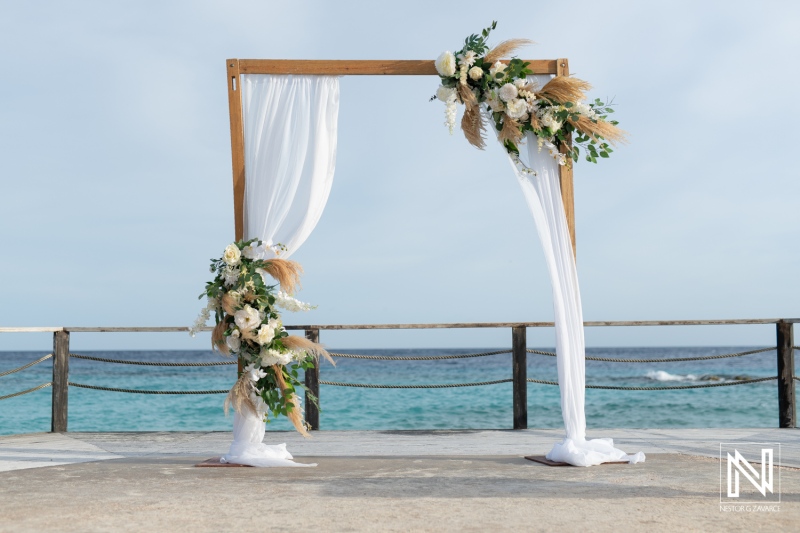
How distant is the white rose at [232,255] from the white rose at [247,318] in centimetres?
25

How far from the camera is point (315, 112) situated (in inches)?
177

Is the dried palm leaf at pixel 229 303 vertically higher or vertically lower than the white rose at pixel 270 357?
higher

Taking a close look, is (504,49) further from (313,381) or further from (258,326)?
(313,381)

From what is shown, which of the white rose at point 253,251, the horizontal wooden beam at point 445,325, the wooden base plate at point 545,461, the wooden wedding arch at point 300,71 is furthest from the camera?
the horizontal wooden beam at point 445,325

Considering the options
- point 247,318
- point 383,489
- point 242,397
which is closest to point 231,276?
point 247,318

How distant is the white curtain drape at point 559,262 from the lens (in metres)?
4.42

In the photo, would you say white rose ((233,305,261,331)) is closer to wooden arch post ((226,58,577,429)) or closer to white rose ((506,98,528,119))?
wooden arch post ((226,58,577,429))

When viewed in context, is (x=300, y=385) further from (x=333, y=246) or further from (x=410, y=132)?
(x=333, y=246)

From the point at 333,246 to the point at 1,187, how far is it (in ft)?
17.1

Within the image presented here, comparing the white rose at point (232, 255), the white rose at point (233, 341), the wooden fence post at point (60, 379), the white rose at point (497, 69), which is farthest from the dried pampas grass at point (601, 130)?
the wooden fence post at point (60, 379)

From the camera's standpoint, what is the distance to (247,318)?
418cm

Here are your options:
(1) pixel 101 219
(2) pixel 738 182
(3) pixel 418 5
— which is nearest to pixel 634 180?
(2) pixel 738 182

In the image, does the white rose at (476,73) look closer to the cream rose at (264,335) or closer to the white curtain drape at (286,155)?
the white curtain drape at (286,155)

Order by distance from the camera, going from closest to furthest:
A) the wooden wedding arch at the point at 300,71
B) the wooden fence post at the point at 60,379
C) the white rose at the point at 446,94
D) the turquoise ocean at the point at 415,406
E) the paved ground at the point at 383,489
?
1. the paved ground at the point at 383,489
2. the white rose at the point at 446,94
3. the wooden wedding arch at the point at 300,71
4. the wooden fence post at the point at 60,379
5. the turquoise ocean at the point at 415,406
